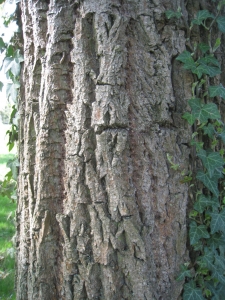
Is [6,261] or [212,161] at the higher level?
[212,161]

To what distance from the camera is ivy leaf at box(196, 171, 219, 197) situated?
1478 millimetres

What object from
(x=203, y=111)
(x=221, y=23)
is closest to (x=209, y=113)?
(x=203, y=111)

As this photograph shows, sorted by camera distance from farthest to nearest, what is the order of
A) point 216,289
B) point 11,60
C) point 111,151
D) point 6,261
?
point 6,261 → point 11,60 → point 216,289 → point 111,151

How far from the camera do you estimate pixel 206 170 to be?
1512 mm

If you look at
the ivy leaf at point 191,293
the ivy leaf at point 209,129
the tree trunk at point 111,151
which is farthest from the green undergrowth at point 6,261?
the ivy leaf at point 209,129

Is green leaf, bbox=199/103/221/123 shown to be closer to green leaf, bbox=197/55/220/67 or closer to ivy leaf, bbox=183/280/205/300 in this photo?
green leaf, bbox=197/55/220/67

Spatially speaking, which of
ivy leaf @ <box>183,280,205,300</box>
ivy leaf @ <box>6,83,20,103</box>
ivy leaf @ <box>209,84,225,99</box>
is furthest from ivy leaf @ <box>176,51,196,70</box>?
ivy leaf @ <box>6,83,20,103</box>

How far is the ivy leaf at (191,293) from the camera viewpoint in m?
1.46

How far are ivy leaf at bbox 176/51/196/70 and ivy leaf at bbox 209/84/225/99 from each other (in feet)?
0.44

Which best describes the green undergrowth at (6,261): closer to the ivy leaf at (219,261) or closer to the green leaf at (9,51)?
the green leaf at (9,51)

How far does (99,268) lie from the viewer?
144cm

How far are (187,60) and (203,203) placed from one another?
649mm

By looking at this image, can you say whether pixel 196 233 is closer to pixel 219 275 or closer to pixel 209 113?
pixel 219 275

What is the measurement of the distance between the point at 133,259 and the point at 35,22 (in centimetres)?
119
